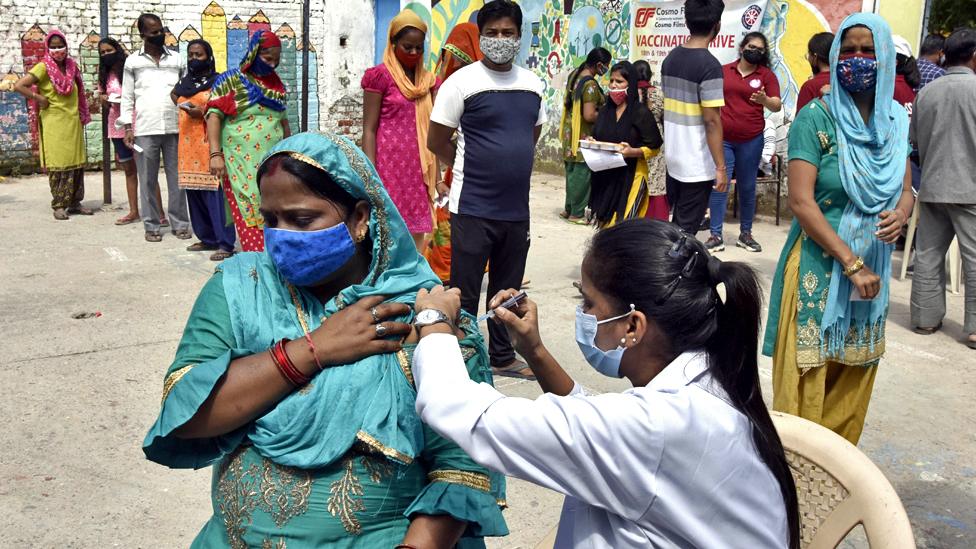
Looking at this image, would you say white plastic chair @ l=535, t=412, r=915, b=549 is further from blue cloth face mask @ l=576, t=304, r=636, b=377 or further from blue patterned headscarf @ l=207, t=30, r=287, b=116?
blue patterned headscarf @ l=207, t=30, r=287, b=116

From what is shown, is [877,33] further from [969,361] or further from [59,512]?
[59,512]

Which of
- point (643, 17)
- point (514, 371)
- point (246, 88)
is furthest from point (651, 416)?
point (643, 17)

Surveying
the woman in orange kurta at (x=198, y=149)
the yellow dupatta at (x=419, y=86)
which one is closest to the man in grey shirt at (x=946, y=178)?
the yellow dupatta at (x=419, y=86)

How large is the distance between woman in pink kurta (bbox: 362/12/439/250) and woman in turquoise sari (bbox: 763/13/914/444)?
3.02m

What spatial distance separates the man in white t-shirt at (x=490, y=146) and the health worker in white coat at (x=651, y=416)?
2838 mm

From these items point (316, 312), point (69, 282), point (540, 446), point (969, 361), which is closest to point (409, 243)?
point (316, 312)

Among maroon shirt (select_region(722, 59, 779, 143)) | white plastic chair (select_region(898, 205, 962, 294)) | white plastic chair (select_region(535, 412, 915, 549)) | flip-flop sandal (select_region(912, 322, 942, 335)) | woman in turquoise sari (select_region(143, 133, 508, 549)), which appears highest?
maroon shirt (select_region(722, 59, 779, 143))

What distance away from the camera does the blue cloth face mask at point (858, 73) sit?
3273 mm

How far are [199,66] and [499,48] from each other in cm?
417

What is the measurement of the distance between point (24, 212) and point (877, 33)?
8861 millimetres

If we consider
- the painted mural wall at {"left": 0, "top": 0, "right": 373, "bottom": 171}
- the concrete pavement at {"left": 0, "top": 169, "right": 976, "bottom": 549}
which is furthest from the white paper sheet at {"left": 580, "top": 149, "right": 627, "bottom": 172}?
the painted mural wall at {"left": 0, "top": 0, "right": 373, "bottom": 171}

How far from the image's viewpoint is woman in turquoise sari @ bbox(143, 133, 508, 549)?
5.86 feet

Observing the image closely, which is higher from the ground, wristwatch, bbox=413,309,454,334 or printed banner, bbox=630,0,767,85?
A: printed banner, bbox=630,0,767,85

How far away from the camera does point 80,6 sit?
12055mm
